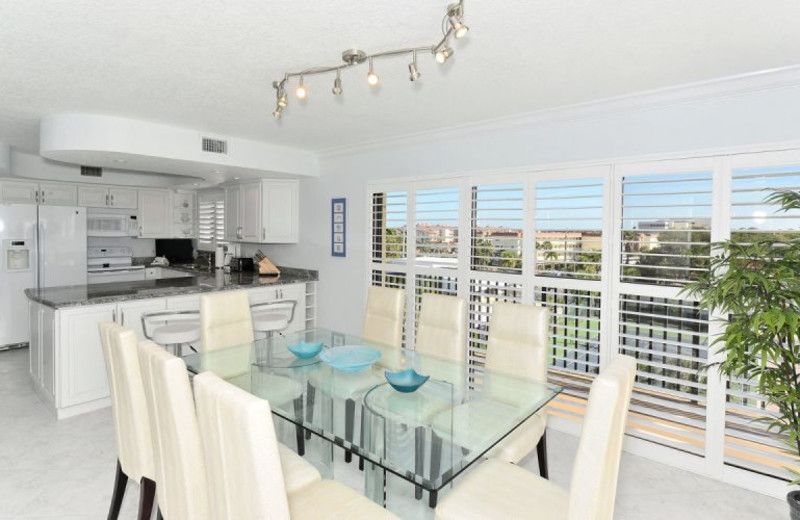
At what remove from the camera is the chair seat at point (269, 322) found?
3.85 meters

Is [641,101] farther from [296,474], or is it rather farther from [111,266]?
[111,266]

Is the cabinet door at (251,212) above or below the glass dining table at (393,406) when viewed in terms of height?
above

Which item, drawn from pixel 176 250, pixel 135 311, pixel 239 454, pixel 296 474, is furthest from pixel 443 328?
pixel 176 250

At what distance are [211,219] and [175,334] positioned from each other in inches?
126

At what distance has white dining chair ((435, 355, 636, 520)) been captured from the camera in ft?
4.57

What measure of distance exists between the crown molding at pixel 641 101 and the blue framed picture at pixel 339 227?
1132 mm

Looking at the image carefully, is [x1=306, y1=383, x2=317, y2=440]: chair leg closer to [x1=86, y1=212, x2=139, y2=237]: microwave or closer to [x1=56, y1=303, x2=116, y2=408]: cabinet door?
[x1=56, y1=303, x2=116, y2=408]: cabinet door

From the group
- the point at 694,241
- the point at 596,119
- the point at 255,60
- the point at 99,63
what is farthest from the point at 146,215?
the point at 694,241

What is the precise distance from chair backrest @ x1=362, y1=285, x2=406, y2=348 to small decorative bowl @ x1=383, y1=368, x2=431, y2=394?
108 cm

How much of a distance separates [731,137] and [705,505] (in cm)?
215

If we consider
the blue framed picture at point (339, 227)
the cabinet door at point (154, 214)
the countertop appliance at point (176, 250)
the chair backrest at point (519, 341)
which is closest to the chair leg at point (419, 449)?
the chair backrest at point (519, 341)

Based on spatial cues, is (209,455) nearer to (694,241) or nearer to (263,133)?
(694,241)

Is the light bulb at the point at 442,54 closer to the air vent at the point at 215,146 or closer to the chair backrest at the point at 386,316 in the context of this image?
the chair backrest at the point at 386,316

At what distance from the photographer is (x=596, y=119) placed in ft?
10.1
